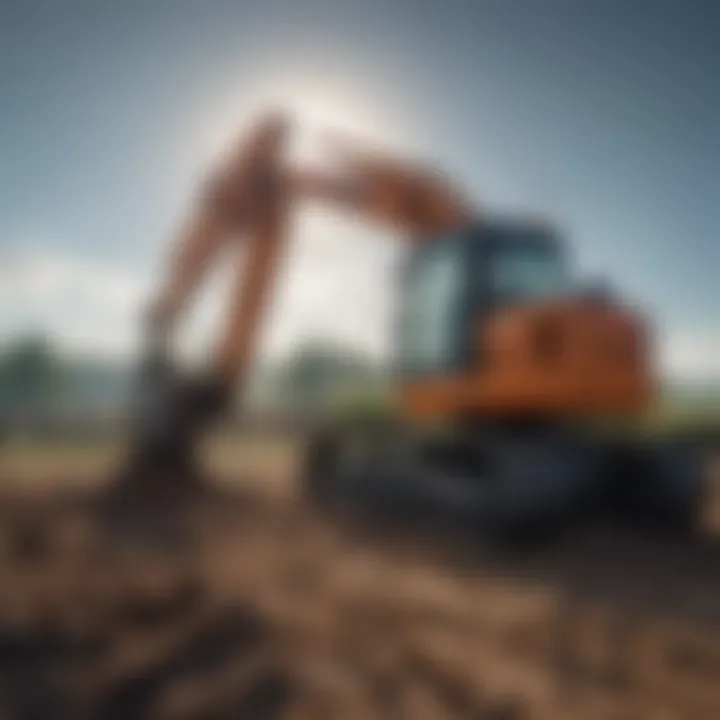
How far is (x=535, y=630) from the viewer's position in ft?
13.9

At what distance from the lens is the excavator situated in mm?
6184

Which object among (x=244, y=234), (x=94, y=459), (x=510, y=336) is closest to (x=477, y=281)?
(x=510, y=336)

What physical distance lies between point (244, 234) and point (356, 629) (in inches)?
197

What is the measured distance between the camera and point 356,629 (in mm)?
4031

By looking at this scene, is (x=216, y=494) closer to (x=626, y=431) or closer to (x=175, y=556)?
(x=175, y=556)

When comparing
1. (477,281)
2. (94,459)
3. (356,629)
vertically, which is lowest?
(94,459)

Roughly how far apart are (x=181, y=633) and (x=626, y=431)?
215 inches

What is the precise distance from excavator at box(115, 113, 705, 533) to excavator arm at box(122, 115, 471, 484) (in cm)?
1

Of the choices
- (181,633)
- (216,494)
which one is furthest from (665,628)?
(216,494)

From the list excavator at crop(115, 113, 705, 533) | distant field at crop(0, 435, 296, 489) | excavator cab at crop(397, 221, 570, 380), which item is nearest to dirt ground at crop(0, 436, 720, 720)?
excavator at crop(115, 113, 705, 533)

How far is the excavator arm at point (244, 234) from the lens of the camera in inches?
303

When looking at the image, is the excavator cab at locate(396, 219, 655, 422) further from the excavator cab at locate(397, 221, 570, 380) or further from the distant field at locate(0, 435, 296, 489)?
the distant field at locate(0, 435, 296, 489)

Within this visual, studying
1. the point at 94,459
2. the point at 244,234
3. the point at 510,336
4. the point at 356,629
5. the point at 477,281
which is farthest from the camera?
the point at 94,459

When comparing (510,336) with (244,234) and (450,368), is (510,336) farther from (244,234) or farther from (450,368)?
(244,234)
